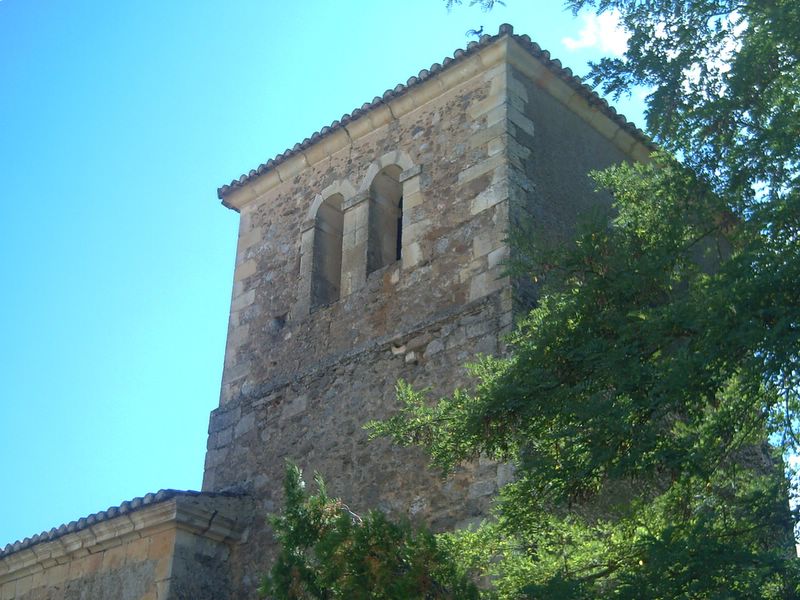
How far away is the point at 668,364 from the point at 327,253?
18.5 feet

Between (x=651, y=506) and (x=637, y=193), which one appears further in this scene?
(x=637, y=193)

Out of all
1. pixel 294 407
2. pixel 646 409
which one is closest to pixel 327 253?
pixel 294 407

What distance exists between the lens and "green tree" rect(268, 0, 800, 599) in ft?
16.3

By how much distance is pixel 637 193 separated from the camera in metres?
6.21

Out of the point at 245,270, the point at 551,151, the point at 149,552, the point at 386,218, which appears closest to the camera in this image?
the point at 149,552

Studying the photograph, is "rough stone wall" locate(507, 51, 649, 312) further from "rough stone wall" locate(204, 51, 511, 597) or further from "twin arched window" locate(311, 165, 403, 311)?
"twin arched window" locate(311, 165, 403, 311)

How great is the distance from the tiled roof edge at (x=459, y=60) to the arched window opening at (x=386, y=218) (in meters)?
0.69

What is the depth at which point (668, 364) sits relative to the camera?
5.13 m

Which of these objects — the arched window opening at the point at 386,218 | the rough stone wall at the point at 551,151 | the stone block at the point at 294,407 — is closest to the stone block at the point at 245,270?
the arched window opening at the point at 386,218

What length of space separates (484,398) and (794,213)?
1.78 meters

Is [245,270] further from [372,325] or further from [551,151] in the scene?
[551,151]

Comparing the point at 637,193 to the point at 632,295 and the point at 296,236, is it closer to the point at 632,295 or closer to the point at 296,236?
the point at 632,295

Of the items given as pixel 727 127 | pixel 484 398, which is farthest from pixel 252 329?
pixel 727 127

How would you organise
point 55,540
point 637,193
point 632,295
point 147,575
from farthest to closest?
point 55,540
point 147,575
point 637,193
point 632,295
